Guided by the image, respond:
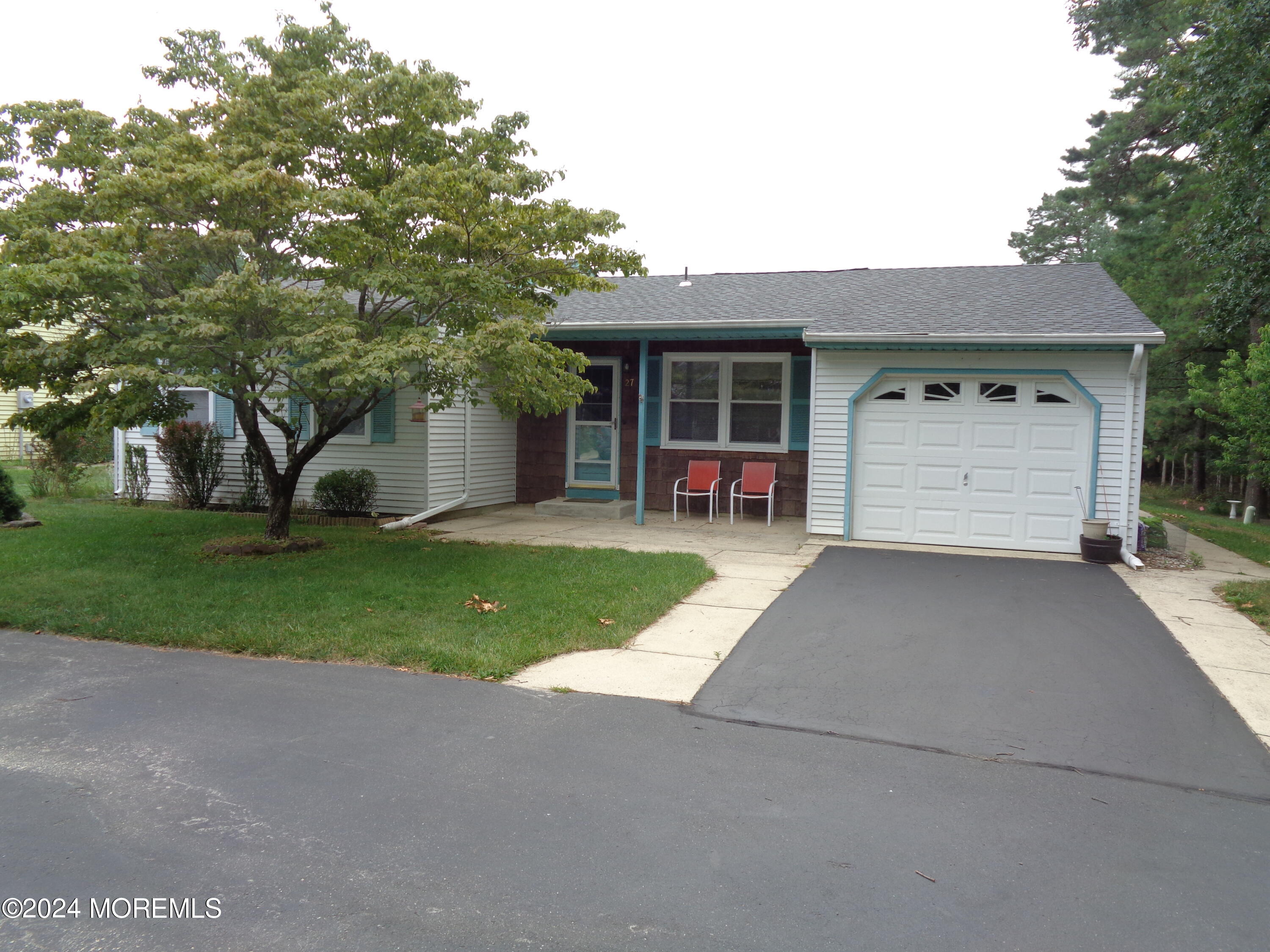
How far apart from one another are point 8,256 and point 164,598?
313 centimetres

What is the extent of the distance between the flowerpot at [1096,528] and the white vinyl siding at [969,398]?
301 mm

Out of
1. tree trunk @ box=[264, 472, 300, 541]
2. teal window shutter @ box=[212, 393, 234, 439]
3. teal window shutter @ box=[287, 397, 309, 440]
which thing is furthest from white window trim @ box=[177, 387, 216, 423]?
tree trunk @ box=[264, 472, 300, 541]

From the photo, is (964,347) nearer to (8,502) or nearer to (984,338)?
(984,338)

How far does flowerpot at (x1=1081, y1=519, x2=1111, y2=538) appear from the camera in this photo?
9195 millimetres

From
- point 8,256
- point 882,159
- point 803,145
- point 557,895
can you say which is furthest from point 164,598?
point 882,159

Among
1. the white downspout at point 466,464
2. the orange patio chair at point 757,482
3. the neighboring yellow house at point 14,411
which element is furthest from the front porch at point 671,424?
the neighboring yellow house at point 14,411

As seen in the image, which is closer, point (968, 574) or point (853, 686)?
point (853, 686)

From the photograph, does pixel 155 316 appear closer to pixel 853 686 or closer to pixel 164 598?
pixel 164 598

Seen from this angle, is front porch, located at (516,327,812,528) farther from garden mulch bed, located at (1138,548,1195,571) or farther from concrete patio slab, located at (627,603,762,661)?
concrete patio slab, located at (627,603,762,661)

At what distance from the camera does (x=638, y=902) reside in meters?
2.80

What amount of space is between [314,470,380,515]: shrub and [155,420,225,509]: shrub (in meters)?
2.03

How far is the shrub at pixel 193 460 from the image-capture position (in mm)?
12414
